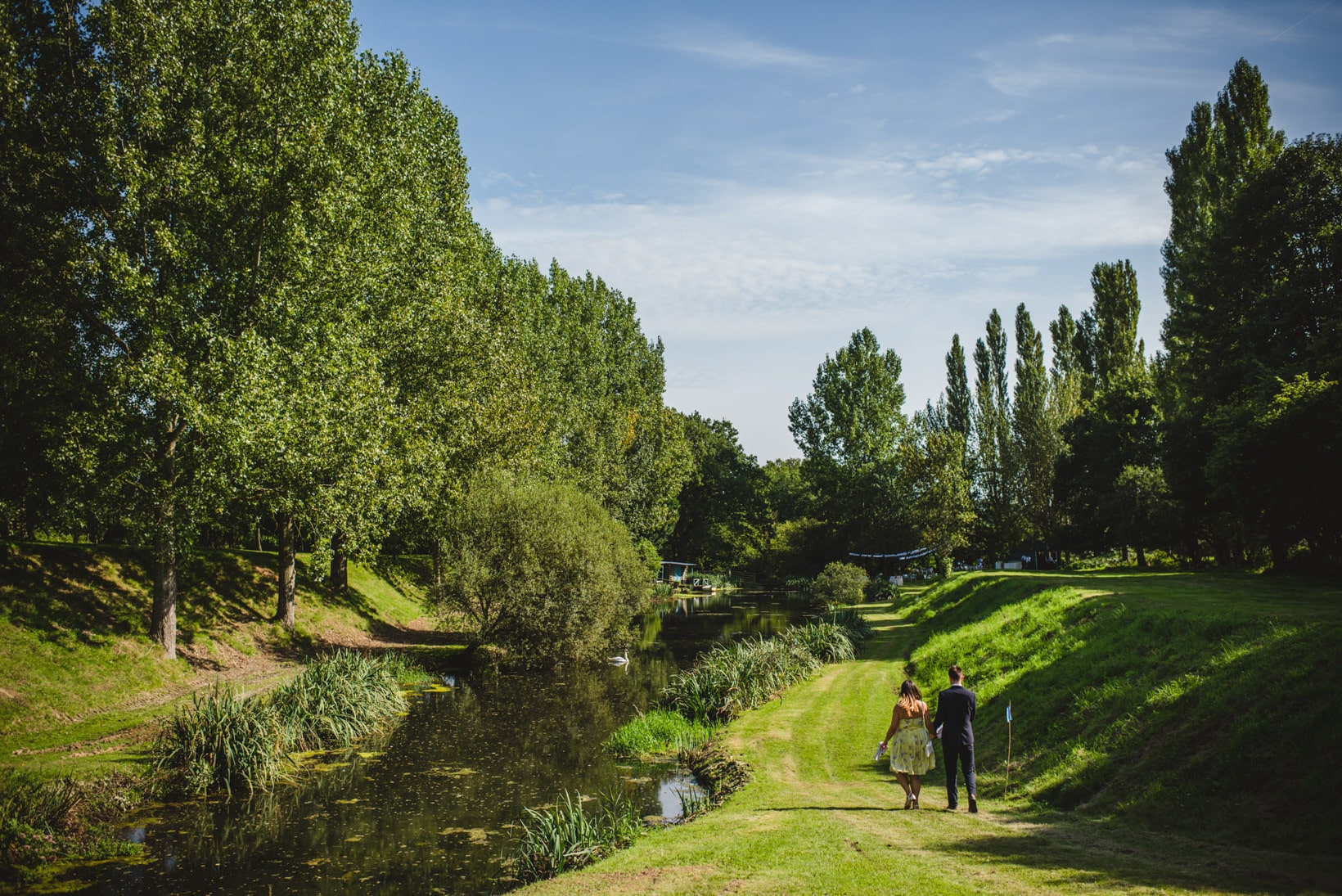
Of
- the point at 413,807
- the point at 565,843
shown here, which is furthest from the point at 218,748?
the point at 565,843

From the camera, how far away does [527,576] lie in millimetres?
29984

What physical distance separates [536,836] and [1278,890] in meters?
9.57

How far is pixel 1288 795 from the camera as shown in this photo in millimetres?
9367

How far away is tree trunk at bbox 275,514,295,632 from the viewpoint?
29.2 metres

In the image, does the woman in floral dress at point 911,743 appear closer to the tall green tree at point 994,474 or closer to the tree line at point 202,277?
the tree line at point 202,277

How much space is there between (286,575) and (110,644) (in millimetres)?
8775

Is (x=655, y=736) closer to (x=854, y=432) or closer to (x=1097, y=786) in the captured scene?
(x=1097, y=786)

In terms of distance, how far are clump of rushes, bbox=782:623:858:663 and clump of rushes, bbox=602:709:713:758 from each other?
896cm

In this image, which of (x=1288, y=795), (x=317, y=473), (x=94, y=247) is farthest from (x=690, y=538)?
(x=1288, y=795)

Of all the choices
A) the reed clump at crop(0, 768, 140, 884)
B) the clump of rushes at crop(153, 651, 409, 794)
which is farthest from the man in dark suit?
the clump of rushes at crop(153, 651, 409, 794)

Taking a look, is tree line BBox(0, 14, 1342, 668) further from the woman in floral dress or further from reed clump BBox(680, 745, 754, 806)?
the woman in floral dress

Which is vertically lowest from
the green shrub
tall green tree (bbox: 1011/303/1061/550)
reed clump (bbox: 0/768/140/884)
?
the green shrub

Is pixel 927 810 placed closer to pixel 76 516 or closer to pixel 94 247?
pixel 76 516

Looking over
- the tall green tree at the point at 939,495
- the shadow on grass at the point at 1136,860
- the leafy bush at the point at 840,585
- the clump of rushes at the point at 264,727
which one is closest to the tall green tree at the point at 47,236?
the clump of rushes at the point at 264,727
